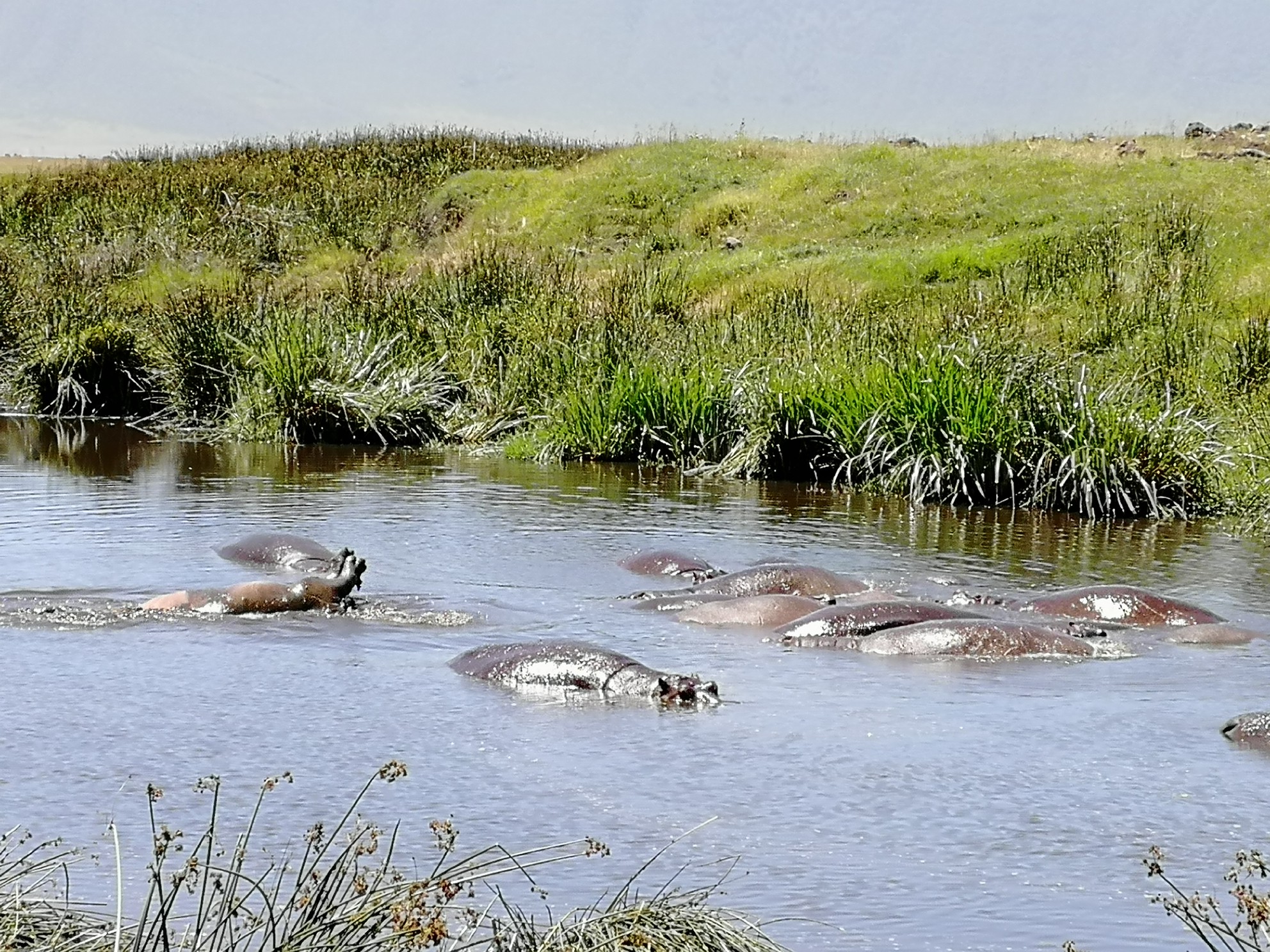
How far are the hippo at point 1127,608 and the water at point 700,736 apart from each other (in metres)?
0.44

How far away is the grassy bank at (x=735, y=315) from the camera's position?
46.6ft

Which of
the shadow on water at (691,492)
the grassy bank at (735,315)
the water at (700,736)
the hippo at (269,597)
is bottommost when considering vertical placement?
the water at (700,736)

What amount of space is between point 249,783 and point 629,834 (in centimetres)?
151

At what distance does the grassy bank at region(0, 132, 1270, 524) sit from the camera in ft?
46.6

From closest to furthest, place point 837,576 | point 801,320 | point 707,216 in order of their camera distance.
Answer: point 837,576
point 801,320
point 707,216

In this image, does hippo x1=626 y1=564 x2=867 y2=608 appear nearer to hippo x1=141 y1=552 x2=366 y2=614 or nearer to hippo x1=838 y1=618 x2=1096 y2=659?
hippo x1=838 y1=618 x2=1096 y2=659

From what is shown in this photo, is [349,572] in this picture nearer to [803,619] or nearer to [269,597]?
[269,597]

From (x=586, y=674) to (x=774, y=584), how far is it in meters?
2.43

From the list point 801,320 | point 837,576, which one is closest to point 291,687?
point 837,576

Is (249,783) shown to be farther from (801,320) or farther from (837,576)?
(801,320)

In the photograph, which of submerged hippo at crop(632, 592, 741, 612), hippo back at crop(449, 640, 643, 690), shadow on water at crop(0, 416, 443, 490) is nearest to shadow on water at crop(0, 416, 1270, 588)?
shadow on water at crop(0, 416, 443, 490)

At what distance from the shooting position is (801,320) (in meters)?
19.5

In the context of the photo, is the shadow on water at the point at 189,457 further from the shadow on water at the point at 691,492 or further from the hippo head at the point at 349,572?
the hippo head at the point at 349,572

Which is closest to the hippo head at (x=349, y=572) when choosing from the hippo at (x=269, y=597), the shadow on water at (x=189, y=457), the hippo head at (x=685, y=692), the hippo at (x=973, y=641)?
the hippo at (x=269, y=597)
